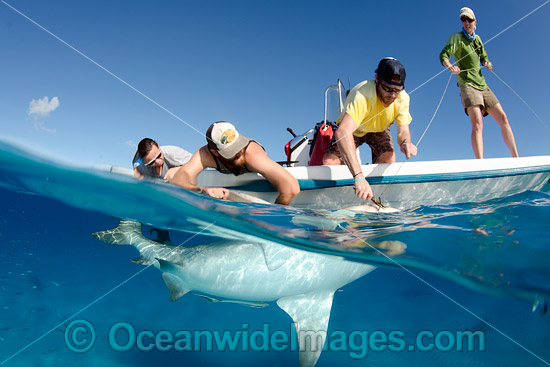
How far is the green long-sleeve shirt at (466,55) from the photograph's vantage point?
4.45m

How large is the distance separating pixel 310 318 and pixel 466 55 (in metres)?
4.40

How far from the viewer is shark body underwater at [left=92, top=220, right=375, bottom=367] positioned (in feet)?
9.28

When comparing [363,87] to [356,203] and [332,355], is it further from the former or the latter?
[332,355]

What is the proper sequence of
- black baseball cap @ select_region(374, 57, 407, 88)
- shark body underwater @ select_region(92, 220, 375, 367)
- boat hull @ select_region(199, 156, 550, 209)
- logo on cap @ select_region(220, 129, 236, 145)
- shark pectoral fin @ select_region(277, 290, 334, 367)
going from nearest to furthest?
shark pectoral fin @ select_region(277, 290, 334, 367) → shark body underwater @ select_region(92, 220, 375, 367) → logo on cap @ select_region(220, 129, 236, 145) → black baseball cap @ select_region(374, 57, 407, 88) → boat hull @ select_region(199, 156, 550, 209)

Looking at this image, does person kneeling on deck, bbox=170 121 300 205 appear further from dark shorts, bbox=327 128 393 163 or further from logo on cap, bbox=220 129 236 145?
dark shorts, bbox=327 128 393 163

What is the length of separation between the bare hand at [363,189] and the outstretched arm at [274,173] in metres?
0.71

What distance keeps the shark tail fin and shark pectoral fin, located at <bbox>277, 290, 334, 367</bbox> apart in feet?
7.41

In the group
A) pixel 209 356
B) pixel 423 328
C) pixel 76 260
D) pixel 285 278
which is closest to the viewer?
pixel 285 278

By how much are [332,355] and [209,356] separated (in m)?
1.58

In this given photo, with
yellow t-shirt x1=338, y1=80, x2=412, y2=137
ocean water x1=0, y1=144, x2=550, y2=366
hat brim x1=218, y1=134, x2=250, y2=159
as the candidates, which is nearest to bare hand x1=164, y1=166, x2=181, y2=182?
ocean water x1=0, y1=144, x2=550, y2=366

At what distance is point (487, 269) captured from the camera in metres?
2.61

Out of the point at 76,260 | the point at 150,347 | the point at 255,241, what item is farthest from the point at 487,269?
the point at 76,260

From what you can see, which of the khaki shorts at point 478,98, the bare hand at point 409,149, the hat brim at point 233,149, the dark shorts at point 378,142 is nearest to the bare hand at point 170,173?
the hat brim at point 233,149

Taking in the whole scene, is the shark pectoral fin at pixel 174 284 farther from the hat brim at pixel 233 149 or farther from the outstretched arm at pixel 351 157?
the outstretched arm at pixel 351 157
